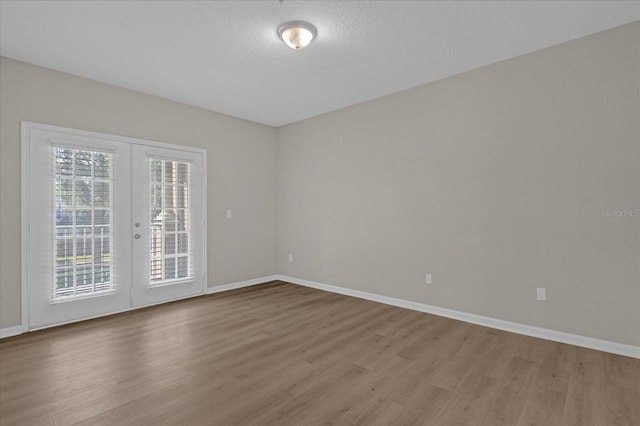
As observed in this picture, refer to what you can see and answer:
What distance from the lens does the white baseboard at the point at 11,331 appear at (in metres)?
3.17

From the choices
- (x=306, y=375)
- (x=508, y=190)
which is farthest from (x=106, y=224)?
(x=508, y=190)

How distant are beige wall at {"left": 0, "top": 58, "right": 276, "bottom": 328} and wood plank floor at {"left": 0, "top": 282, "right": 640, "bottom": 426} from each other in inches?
52.6

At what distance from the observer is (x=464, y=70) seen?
3.57 m

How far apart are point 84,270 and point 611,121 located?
5.57m

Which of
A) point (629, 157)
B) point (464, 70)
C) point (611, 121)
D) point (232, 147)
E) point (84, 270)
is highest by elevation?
point (464, 70)

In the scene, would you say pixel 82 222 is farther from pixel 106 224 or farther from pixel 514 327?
pixel 514 327

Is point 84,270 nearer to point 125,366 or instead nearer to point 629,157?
point 125,366

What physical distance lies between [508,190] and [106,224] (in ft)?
15.1

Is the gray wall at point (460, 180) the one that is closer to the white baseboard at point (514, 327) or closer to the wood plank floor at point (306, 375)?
the white baseboard at point (514, 327)

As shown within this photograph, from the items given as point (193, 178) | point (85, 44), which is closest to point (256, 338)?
point (193, 178)

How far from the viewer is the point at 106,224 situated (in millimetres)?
3840

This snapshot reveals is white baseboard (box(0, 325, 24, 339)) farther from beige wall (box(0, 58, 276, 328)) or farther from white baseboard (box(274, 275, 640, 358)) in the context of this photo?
white baseboard (box(274, 275, 640, 358))

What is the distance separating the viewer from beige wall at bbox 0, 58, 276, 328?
3229 mm

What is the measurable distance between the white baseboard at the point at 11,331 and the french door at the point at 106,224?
10 centimetres
